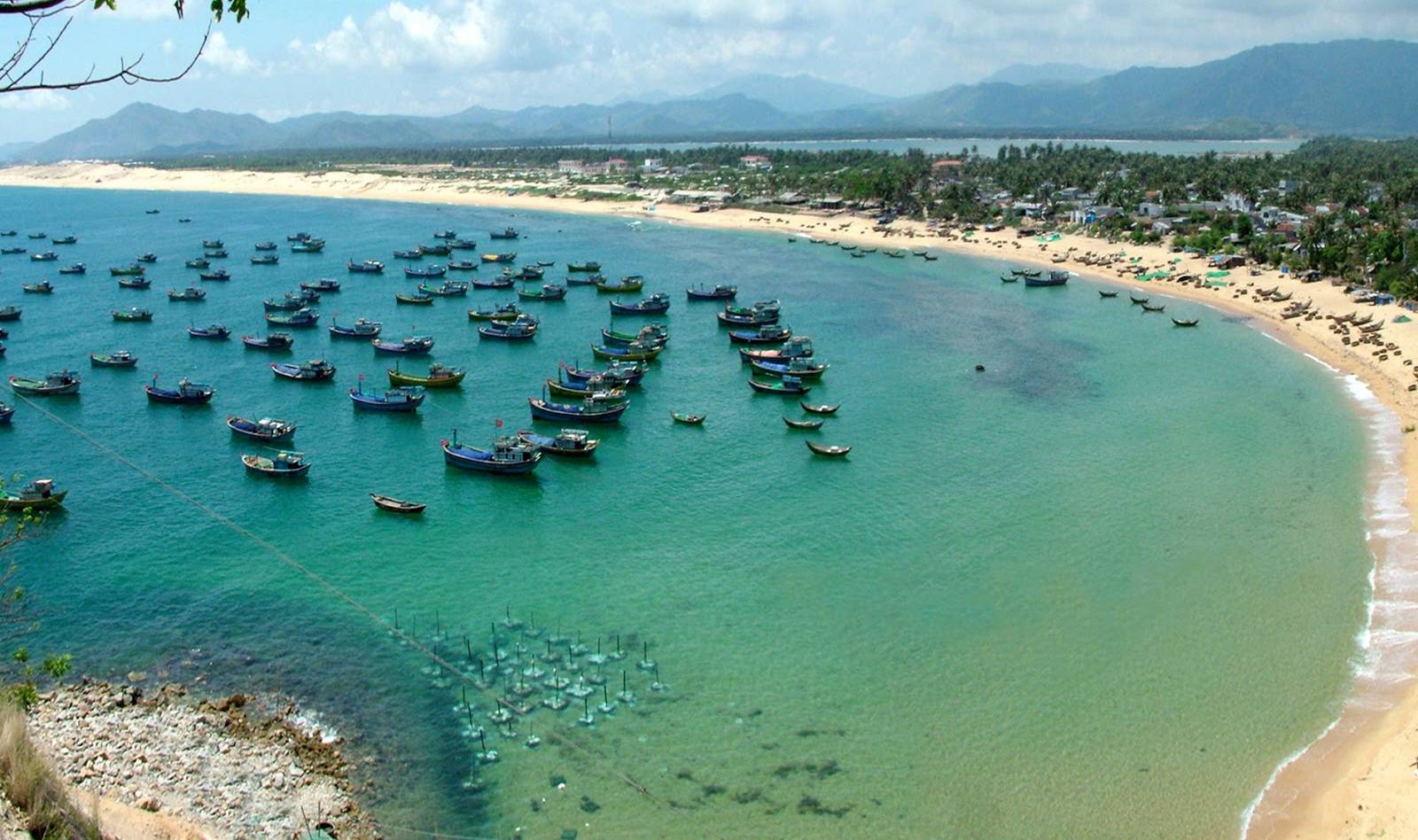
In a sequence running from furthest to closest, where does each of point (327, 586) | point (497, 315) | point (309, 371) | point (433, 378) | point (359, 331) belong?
point (497, 315)
point (359, 331)
point (309, 371)
point (433, 378)
point (327, 586)

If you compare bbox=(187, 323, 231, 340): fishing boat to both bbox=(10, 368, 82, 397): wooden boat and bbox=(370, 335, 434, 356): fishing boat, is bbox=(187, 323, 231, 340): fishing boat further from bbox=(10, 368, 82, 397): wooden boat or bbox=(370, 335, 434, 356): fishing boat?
bbox=(10, 368, 82, 397): wooden boat

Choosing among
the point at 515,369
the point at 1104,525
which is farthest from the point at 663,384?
the point at 1104,525

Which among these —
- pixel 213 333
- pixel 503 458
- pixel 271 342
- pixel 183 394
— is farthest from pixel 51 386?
pixel 503 458

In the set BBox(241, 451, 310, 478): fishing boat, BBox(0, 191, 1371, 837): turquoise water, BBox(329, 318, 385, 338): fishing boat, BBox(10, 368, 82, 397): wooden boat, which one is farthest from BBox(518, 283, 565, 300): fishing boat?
BBox(241, 451, 310, 478): fishing boat

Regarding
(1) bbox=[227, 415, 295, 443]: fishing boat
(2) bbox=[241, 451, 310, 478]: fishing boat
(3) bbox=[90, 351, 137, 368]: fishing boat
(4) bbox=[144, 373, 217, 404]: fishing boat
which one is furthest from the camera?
(3) bbox=[90, 351, 137, 368]: fishing boat

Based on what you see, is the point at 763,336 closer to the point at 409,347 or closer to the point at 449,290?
the point at 409,347
